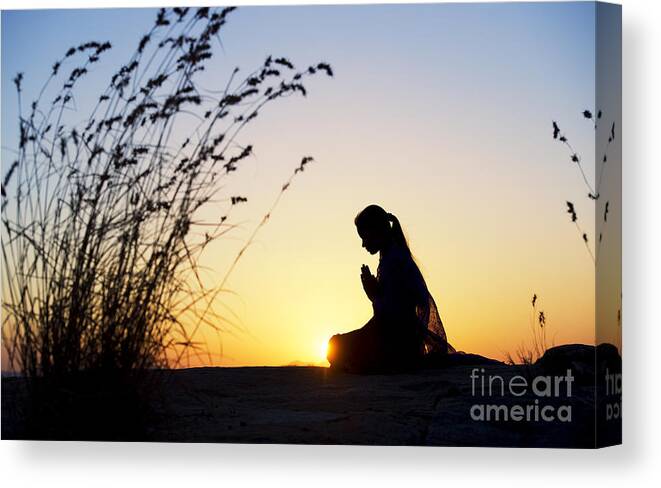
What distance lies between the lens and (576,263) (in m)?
5.83

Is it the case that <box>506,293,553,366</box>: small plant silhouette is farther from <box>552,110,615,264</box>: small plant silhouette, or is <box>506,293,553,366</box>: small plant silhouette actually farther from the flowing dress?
the flowing dress

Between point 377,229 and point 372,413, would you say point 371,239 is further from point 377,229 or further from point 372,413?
point 372,413

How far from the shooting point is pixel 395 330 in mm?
6977

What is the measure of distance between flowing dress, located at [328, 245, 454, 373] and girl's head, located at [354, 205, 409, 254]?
7 centimetres

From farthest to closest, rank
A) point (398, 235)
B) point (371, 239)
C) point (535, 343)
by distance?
point (398, 235) < point (371, 239) < point (535, 343)

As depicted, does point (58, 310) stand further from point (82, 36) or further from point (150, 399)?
point (82, 36)

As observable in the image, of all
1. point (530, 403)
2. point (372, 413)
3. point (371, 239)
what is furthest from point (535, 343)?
point (371, 239)

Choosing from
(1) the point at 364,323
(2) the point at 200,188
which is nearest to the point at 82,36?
(2) the point at 200,188

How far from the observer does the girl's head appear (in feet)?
21.0

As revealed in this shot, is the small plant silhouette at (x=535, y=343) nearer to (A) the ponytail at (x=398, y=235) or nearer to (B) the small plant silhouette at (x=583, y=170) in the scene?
(B) the small plant silhouette at (x=583, y=170)

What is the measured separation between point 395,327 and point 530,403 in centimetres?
124

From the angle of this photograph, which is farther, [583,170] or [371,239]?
[371,239]

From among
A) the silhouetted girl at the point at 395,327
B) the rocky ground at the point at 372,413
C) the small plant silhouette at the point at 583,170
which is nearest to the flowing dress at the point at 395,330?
the silhouetted girl at the point at 395,327

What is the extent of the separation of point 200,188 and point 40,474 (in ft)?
4.68
